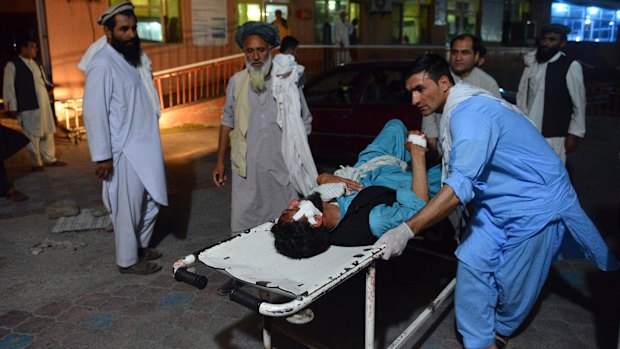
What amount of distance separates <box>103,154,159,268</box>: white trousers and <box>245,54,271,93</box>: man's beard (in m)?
1.15

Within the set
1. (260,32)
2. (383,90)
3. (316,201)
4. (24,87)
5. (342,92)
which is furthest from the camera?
(24,87)

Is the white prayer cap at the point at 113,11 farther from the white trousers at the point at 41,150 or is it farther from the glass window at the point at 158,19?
the glass window at the point at 158,19

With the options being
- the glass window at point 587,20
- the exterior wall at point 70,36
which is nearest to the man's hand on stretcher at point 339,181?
the exterior wall at point 70,36

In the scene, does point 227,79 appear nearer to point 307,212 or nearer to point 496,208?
point 307,212

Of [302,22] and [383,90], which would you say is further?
[302,22]

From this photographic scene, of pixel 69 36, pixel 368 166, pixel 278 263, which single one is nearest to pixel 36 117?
pixel 69 36

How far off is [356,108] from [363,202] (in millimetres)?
3837

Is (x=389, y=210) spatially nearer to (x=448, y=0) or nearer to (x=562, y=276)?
(x=562, y=276)

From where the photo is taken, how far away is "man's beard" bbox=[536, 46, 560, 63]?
4625mm

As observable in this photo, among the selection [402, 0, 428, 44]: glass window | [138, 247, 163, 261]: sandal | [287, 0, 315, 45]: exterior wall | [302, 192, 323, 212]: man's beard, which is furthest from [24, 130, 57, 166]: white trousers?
[402, 0, 428, 44]: glass window

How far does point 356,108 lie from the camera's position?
22.2 feet

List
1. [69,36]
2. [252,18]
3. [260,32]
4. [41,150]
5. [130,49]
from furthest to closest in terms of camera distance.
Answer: [252,18] → [69,36] → [41,150] → [130,49] → [260,32]

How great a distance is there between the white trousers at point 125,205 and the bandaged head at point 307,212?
1.84 metres

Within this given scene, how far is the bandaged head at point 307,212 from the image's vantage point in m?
2.59
